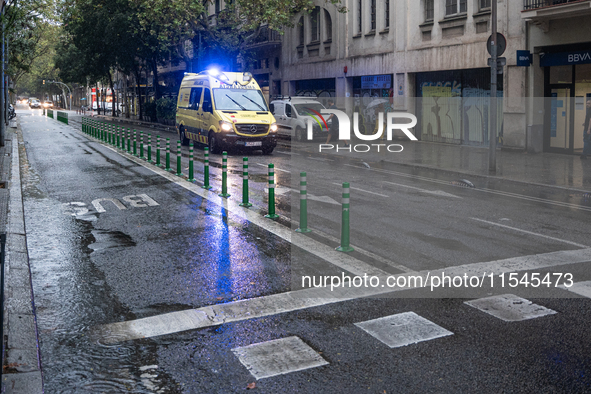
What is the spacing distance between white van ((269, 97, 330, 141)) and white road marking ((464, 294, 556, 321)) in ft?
78.9

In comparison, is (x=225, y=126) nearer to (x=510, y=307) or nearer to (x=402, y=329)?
(x=510, y=307)

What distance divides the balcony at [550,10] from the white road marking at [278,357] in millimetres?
17061

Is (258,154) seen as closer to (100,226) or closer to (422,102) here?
(422,102)

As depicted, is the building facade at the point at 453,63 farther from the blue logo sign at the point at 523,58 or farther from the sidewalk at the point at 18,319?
the sidewalk at the point at 18,319

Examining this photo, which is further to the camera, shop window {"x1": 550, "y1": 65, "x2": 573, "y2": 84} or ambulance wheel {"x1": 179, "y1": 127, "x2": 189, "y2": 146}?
ambulance wheel {"x1": 179, "y1": 127, "x2": 189, "y2": 146}

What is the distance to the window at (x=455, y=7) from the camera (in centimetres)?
2597

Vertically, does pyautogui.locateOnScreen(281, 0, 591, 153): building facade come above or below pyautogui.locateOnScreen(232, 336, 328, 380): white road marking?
above

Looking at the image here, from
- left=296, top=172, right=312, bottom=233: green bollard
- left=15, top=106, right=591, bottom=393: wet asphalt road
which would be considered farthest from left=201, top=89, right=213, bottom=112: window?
left=296, top=172, right=312, bottom=233: green bollard

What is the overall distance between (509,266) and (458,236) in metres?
1.82

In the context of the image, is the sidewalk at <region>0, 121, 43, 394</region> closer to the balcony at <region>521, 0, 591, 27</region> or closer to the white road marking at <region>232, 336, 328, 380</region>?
the white road marking at <region>232, 336, 328, 380</region>

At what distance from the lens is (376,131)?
31844mm

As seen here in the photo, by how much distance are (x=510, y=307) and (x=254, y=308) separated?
2521 mm

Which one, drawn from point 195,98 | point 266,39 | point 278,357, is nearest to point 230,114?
point 195,98

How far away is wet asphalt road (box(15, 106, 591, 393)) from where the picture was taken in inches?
194
